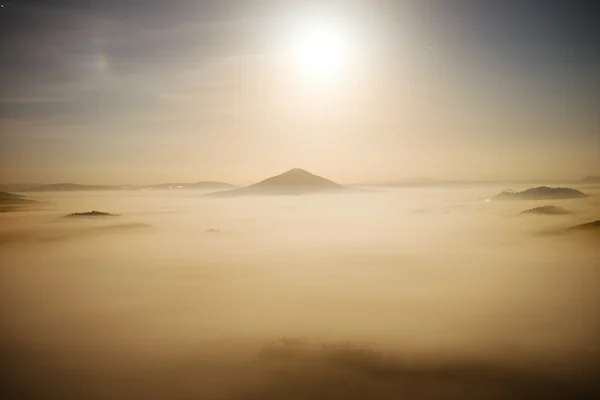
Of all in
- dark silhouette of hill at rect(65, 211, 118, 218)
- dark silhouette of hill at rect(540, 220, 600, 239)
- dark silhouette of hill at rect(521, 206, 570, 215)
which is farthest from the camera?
dark silhouette of hill at rect(65, 211, 118, 218)

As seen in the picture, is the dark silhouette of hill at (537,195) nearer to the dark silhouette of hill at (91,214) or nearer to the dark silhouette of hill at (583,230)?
the dark silhouette of hill at (583,230)

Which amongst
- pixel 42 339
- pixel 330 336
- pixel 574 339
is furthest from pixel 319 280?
pixel 42 339

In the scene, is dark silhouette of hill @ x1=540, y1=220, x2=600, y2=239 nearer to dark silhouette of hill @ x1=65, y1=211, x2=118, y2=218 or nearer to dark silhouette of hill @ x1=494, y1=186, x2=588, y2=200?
dark silhouette of hill @ x1=494, y1=186, x2=588, y2=200

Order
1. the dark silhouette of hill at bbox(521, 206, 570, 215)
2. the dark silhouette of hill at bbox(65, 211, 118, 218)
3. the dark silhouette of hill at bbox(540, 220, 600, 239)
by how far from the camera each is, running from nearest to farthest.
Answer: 1. the dark silhouette of hill at bbox(540, 220, 600, 239)
2. the dark silhouette of hill at bbox(521, 206, 570, 215)
3. the dark silhouette of hill at bbox(65, 211, 118, 218)

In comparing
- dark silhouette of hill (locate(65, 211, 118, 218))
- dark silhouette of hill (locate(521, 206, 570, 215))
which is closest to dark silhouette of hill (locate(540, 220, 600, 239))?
dark silhouette of hill (locate(521, 206, 570, 215))

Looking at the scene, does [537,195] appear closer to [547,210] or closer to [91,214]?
[547,210]

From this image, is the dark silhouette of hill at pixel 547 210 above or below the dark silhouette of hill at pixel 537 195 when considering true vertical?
below

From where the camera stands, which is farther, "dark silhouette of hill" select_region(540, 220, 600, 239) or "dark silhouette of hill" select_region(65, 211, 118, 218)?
"dark silhouette of hill" select_region(65, 211, 118, 218)

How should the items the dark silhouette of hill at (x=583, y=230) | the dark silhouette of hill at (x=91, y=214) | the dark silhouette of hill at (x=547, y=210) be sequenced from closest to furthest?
1. the dark silhouette of hill at (x=583, y=230)
2. the dark silhouette of hill at (x=547, y=210)
3. the dark silhouette of hill at (x=91, y=214)

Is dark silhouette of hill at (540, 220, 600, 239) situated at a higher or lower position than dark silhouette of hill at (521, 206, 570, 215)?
lower

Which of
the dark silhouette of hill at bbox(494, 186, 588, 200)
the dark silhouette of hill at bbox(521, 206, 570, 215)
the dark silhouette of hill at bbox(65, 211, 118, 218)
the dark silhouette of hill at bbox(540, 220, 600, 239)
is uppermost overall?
the dark silhouette of hill at bbox(494, 186, 588, 200)

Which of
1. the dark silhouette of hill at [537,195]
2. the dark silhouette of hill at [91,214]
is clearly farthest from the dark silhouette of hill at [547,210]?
the dark silhouette of hill at [91,214]
